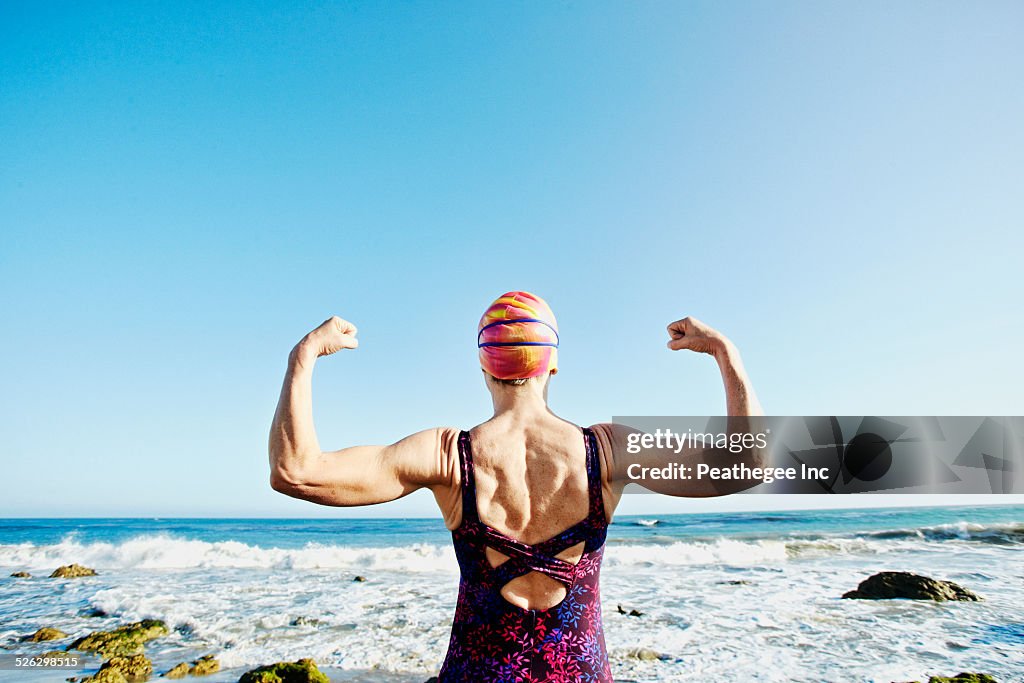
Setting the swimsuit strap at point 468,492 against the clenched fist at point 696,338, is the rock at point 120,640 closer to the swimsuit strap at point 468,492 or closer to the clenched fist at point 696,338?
the swimsuit strap at point 468,492

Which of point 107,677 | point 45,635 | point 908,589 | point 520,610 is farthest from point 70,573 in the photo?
point 520,610

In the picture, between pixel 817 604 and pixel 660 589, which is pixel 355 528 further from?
pixel 817 604

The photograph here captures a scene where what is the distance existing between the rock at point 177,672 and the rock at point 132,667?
17 centimetres

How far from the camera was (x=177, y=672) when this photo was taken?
6328mm

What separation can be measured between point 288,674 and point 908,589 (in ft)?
27.6

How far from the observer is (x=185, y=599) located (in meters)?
10.9

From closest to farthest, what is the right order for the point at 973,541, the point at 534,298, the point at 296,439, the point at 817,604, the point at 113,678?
the point at 296,439
the point at 534,298
the point at 113,678
the point at 817,604
the point at 973,541

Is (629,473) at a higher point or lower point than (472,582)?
higher

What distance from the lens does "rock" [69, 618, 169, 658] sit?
287 inches

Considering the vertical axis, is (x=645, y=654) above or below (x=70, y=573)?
above

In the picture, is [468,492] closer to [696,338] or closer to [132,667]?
[696,338]

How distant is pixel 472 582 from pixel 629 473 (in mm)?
530

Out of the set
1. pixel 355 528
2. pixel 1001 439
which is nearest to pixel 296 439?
pixel 1001 439

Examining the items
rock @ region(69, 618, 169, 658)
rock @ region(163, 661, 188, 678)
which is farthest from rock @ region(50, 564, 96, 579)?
rock @ region(163, 661, 188, 678)
